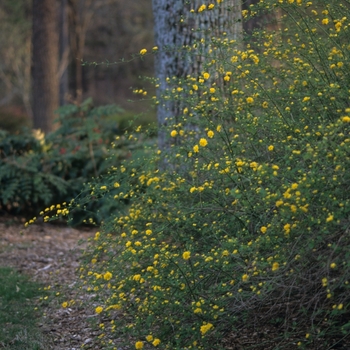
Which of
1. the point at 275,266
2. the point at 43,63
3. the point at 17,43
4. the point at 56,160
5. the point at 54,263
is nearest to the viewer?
the point at 275,266

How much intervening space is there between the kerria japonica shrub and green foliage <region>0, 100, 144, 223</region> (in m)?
3.38

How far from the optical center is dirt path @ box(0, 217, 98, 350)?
429 centimetres

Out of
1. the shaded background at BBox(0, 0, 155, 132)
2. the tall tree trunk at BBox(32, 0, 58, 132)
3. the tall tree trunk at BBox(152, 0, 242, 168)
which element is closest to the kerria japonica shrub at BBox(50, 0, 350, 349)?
the tall tree trunk at BBox(152, 0, 242, 168)

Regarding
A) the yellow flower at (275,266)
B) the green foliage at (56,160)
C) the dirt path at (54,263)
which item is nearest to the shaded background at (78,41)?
the green foliage at (56,160)

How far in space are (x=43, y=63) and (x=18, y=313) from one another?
8.20 meters

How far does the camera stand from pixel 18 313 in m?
4.69

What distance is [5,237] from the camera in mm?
6988

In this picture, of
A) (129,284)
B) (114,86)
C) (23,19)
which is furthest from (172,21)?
(114,86)

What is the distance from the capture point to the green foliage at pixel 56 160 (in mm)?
7430

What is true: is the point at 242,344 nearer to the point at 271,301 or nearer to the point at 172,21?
the point at 271,301

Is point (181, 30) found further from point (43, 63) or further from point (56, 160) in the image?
point (43, 63)

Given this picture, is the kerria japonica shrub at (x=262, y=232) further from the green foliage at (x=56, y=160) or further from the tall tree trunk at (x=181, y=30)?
the green foliage at (x=56, y=160)

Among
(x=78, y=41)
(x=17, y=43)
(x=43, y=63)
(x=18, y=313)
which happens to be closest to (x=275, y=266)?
(x=18, y=313)

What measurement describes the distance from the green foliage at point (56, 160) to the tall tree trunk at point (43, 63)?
3.81 m
